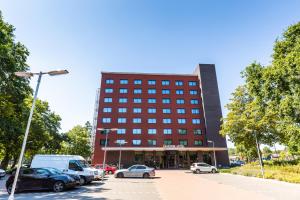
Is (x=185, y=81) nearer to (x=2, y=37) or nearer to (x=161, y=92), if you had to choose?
(x=161, y=92)

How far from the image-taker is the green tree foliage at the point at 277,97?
1891 cm

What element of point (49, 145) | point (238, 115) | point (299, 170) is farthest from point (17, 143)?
point (299, 170)

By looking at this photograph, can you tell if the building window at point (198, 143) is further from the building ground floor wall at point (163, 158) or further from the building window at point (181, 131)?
the building window at point (181, 131)

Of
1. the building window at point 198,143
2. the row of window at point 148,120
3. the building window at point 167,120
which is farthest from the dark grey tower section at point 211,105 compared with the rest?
the building window at point 167,120

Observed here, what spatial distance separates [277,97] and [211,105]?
31959 mm

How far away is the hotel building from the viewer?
4731 cm

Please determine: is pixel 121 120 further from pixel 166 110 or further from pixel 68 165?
pixel 68 165

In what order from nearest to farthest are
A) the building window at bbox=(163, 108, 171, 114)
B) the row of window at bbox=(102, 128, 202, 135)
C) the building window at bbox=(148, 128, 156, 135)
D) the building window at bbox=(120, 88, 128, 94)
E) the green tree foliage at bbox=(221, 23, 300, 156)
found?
the green tree foliage at bbox=(221, 23, 300, 156), the row of window at bbox=(102, 128, 202, 135), the building window at bbox=(148, 128, 156, 135), the building window at bbox=(163, 108, 171, 114), the building window at bbox=(120, 88, 128, 94)

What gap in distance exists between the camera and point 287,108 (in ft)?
62.2

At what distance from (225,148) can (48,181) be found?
40087 millimetres

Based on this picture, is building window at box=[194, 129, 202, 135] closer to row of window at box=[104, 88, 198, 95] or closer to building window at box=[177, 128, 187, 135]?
building window at box=[177, 128, 187, 135]

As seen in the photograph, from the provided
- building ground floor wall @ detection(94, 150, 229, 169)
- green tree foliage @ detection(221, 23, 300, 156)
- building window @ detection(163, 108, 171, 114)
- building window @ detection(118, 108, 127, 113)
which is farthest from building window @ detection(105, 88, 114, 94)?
green tree foliage @ detection(221, 23, 300, 156)

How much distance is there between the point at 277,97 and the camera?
68.9ft

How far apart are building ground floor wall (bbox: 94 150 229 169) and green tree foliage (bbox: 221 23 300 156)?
18.0m
